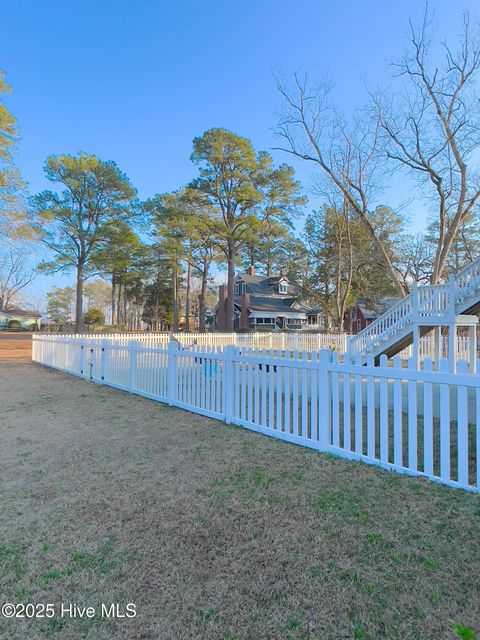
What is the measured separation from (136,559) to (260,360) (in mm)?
2782

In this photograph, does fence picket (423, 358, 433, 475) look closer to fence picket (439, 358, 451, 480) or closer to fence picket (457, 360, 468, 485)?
fence picket (439, 358, 451, 480)

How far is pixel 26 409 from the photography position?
6.18m

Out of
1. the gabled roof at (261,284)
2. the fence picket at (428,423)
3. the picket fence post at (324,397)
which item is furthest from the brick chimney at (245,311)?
the fence picket at (428,423)

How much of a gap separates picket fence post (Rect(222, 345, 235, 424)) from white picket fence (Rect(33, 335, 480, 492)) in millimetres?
14

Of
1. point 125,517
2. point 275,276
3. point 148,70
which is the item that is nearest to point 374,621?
point 125,517

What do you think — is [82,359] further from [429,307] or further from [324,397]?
[429,307]

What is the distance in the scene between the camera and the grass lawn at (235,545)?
171 centimetres

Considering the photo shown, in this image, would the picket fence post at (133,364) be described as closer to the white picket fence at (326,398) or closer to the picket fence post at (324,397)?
the white picket fence at (326,398)

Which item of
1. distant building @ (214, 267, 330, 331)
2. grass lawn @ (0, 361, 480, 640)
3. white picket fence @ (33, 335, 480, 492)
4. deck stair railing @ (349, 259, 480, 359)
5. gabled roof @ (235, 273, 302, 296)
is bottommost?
grass lawn @ (0, 361, 480, 640)

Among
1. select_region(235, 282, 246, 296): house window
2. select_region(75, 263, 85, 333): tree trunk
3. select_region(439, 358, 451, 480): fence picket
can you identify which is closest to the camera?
select_region(439, 358, 451, 480): fence picket

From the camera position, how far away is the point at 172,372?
6.30 metres

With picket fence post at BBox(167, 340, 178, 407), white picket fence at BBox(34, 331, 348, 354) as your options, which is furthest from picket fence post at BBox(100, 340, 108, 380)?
white picket fence at BBox(34, 331, 348, 354)

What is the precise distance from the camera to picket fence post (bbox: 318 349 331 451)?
152 inches

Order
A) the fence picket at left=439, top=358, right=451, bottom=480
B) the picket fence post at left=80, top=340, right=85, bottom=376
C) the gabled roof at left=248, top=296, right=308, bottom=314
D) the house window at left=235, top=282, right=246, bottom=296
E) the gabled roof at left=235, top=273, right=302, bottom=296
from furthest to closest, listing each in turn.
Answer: the house window at left=235, top=282, right=246, bottom=296 → the gabled roof at left=235, top=273, right=302, bottom=296 → the gabled roof at left=248, top=296, right=308, bottom=314 → the picket fence post at left=80, top=340, right=85, bottom=376 → the fence picket at left=439, top=358, right=451, bottom=480
